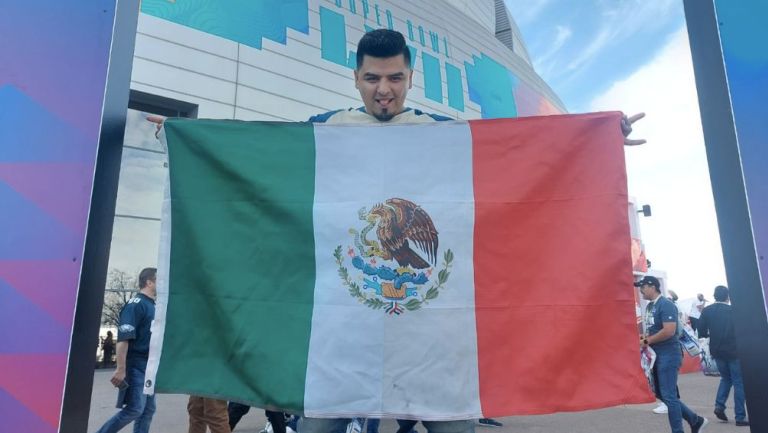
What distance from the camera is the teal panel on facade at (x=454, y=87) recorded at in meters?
20.0

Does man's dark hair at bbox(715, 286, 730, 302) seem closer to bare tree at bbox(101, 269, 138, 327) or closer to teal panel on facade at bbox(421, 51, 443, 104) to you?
bare tree at bbox(101, 269, 138, 327)

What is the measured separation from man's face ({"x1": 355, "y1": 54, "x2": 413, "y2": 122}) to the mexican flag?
0.46ft

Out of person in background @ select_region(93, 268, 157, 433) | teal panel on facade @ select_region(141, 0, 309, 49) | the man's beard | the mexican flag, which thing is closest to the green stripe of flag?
Answer: the mexican flag

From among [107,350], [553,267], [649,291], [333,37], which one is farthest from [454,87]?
[553,267]

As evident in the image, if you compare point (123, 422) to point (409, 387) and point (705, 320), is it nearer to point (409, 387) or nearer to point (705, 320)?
point (409, 387)

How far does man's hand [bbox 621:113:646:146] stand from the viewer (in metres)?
2.39

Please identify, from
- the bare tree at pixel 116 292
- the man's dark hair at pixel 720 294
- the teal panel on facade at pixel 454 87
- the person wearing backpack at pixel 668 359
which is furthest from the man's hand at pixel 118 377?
the teal panel on facade at pixel 454 87

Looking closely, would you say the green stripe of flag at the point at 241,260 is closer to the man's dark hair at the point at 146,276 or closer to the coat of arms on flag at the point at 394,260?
the coat of arms on flag at the point at 394,260

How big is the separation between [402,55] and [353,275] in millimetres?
1082

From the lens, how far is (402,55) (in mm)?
2471

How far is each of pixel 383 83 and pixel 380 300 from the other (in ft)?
3.35

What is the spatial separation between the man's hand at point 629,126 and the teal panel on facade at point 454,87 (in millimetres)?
17850

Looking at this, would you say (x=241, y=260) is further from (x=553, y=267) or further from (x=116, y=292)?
(x=116, y=292)

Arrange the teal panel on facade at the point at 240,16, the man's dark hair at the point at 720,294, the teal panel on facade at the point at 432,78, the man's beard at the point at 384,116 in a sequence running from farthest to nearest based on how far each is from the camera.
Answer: the teal panel on facade at the point at 432,78 < the teal panel on facade at the point at 240,16 < the man's dark hair at the point at 720,294 < the man's beard at the point at 384,116
